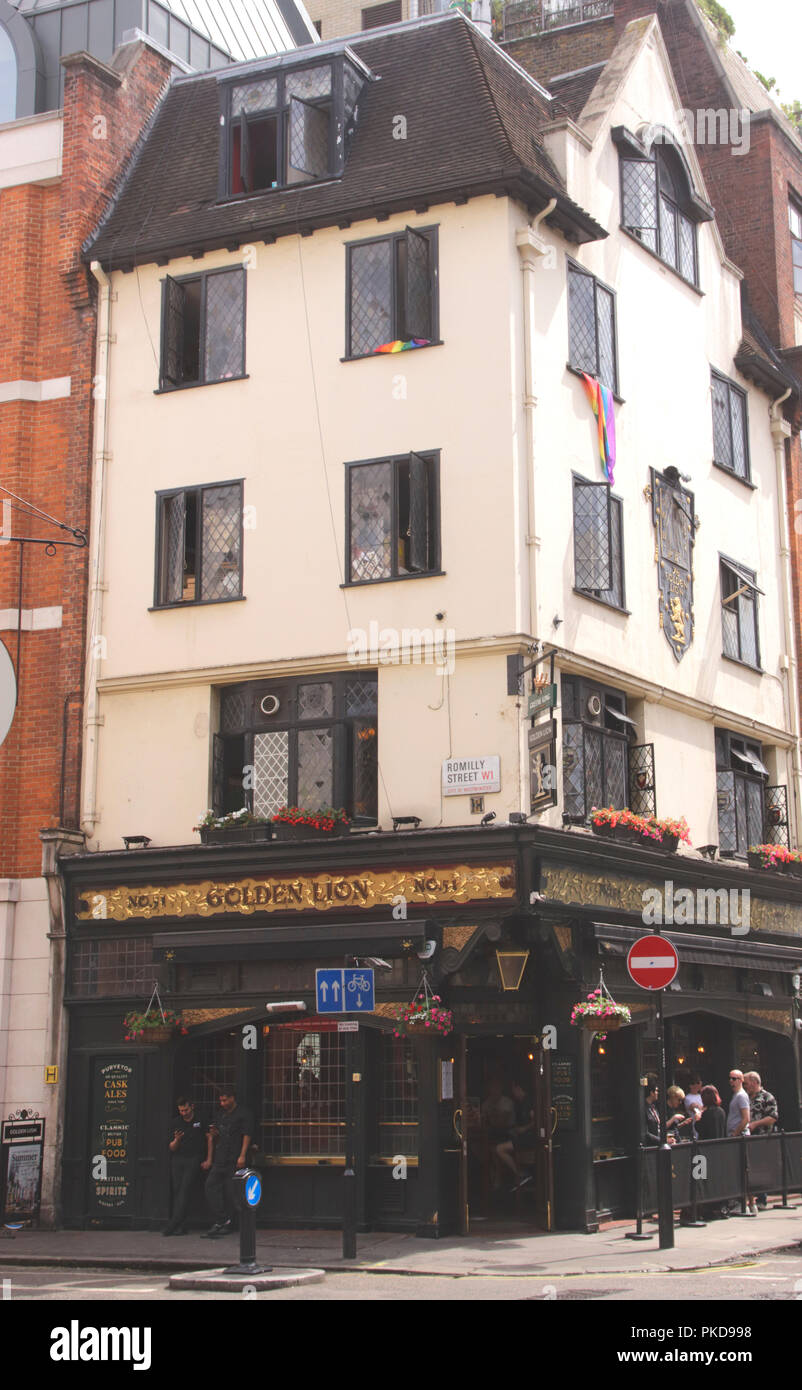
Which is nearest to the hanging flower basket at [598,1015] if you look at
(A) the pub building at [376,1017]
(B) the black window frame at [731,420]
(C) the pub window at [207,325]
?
(A) the pub building at [376,1017]

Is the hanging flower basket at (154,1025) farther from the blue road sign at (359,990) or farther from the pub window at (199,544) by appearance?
the pub window at (199,544)

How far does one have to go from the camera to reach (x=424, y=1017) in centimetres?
1856

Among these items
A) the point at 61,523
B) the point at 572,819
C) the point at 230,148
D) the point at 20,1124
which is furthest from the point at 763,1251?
the point at 230,148

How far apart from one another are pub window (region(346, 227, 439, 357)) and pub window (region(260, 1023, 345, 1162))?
8.94m

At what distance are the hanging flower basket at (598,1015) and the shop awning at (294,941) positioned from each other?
2029mm

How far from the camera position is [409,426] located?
68.9 ft

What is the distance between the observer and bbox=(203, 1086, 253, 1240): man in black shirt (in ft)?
63.9

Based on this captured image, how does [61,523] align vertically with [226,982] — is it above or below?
above

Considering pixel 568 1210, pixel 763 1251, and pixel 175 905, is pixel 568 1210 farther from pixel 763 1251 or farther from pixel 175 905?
pixel 175 905

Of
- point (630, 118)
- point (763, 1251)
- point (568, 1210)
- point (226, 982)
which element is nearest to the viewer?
point (763, 1251)

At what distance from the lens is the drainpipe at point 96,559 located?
2217 cm

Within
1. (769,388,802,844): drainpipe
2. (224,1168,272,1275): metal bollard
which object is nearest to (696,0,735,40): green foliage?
(769,388,802,844): drainpipe

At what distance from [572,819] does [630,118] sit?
454 inches

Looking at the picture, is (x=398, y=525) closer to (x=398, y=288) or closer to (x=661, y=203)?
(x=398, y=288)
